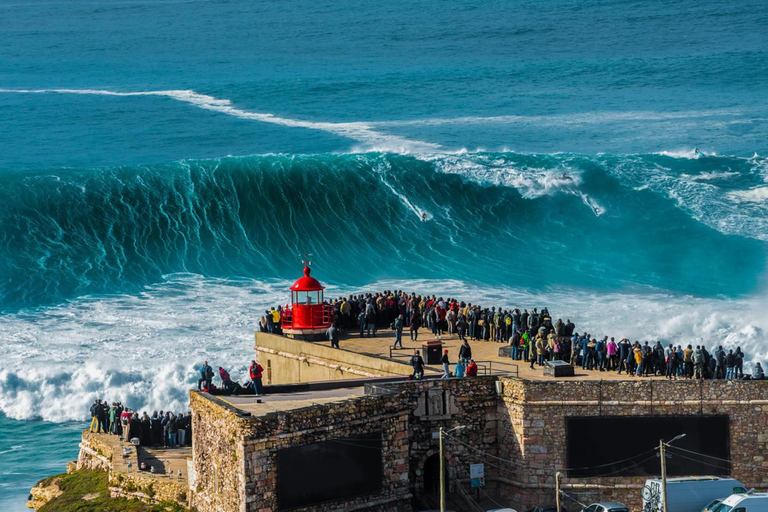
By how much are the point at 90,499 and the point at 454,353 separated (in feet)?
33.8

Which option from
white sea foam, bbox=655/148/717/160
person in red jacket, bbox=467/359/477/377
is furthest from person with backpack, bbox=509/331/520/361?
white sea foam, bbox=655/148/717/160

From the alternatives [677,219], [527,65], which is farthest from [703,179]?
[527,65]

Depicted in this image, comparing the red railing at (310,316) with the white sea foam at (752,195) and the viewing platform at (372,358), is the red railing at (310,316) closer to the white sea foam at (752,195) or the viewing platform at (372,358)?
the viewing platform at (372,358)

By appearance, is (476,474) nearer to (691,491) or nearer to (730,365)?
(691,491)

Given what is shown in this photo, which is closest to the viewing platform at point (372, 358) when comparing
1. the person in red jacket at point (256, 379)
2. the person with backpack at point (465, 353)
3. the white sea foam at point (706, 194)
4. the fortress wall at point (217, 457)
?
the person with backpack at point (465, 353)

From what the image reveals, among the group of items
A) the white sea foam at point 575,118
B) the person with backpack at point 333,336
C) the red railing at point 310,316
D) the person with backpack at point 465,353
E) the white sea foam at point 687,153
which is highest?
the white sea foam at point 575,118

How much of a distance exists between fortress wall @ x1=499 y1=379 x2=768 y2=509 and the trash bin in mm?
Result: 3942

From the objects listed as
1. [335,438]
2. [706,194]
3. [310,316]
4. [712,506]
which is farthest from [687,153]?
[335,438]

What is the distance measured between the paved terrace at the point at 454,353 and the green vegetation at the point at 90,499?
275 inches

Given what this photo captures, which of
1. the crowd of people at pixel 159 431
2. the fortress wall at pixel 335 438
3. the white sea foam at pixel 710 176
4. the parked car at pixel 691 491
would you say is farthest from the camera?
the white sea foam at pixel 710 176

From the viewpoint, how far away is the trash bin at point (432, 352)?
3592 cm

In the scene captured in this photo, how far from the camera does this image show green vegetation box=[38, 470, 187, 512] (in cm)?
3447

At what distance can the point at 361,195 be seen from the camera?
67.2 meters

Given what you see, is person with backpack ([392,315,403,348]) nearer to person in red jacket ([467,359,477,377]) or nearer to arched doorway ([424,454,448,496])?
person in red jacket ([467,359,477,377])
